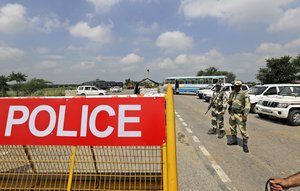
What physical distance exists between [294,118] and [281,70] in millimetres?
37723

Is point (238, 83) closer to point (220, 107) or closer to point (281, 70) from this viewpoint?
point (220, 107)

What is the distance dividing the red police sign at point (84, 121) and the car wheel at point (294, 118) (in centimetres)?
970

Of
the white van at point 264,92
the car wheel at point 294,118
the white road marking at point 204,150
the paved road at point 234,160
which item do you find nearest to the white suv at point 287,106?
the car wheel at point 294,118

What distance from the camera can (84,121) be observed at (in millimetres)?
2543

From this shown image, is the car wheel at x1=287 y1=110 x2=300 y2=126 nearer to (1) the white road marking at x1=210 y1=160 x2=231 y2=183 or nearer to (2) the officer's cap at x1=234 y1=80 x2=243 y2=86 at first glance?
(2) the officer's cap at x1=234 y1=80 x2=243 y2=86

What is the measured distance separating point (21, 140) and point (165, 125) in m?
1.59

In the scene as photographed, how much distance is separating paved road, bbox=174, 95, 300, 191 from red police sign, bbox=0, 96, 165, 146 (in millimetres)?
2103

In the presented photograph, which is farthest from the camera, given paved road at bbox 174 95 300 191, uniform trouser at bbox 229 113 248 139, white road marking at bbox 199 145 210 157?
uniform trouser at bbox 229 113 248 139

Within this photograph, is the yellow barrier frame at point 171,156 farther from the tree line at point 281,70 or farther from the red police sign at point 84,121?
the tree line at point 281,70

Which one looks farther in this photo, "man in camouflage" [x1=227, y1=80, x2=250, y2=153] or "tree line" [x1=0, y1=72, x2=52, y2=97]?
"tree line" [x1=0, y1=72, x2=52, y2=97]

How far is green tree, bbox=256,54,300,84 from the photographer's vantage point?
42.8 m

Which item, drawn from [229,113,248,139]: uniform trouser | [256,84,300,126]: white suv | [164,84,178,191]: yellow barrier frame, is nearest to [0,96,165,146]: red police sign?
[164,84,178,191]: yellow barrier frame

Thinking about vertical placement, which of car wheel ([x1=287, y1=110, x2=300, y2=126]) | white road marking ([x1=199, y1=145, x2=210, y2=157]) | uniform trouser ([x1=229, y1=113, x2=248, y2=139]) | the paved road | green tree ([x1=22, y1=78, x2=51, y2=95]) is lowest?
the paved road

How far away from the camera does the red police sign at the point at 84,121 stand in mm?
2445
